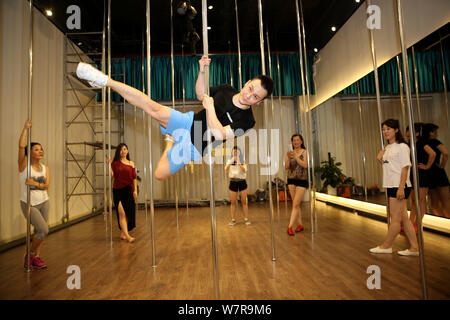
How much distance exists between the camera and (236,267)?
Answer: 8.97ft

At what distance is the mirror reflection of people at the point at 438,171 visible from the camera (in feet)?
10.9

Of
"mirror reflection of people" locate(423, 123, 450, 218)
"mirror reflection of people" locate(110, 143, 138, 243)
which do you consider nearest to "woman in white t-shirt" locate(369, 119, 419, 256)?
"mirror reflection of people" locate(423, 123, 450, 218)

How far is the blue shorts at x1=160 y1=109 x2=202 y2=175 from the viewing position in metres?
2.20

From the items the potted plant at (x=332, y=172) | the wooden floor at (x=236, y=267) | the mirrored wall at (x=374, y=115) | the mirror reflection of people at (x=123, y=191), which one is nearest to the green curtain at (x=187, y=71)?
the mirrored wall at (x=374, y=115)

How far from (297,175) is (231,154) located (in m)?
1.55

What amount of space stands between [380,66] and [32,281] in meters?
6.18

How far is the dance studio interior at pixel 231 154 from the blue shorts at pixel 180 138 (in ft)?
0.06

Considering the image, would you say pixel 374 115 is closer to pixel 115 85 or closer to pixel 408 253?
pixel 408 253

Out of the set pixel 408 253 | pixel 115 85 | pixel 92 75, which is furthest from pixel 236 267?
pixel 92 75

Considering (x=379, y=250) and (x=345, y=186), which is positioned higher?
(x=345, y=186)

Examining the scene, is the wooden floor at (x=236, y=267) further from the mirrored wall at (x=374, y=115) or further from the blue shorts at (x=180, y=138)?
the mirrored wall at (x=374, y=115)

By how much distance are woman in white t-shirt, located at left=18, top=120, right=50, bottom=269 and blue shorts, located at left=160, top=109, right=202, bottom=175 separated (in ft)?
5.41
